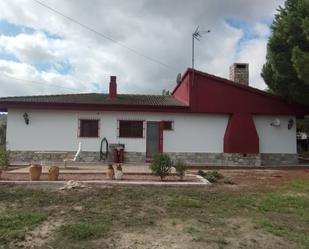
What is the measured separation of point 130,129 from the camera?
19.7 metres

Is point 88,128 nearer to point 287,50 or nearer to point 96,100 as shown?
point 96,100

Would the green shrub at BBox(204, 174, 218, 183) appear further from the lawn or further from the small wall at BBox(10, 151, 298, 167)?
the small wall at BBox(10, 151, 298, 167)

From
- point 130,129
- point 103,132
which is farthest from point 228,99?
point 103,132

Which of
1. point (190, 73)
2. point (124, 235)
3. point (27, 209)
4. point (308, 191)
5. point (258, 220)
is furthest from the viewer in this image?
point (190, 73)

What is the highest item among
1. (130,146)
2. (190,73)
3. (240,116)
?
(190,73)

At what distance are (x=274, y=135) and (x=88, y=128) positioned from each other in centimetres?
902

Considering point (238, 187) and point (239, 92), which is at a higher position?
point (239, 92)

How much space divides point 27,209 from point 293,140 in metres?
15.6

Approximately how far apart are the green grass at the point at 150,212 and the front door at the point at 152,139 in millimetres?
8980

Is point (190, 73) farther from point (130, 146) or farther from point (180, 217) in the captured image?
point (180, 217)

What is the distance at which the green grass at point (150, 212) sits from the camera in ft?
21.6

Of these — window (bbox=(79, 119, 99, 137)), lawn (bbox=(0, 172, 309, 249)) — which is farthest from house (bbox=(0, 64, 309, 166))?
lawn (bbox=(0, 172, 309, 249))

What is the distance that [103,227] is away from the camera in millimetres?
6871

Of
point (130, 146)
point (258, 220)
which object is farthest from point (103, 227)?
point (130, 146)
